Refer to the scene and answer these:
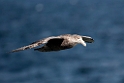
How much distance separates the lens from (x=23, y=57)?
8256cm

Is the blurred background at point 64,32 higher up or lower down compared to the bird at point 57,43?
higher up

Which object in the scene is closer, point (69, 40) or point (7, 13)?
point (69, 40)

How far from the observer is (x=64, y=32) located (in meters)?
91.6

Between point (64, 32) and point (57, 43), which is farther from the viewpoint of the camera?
point (64, 32)

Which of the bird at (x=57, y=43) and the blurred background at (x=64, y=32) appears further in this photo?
the blurred background at (x=64, y=32)

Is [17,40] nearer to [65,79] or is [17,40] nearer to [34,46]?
[65,79]

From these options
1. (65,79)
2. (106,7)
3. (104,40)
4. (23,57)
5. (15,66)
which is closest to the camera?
(65,79)

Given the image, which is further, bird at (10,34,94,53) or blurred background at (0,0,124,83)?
blurred background at (0,0,124,83)

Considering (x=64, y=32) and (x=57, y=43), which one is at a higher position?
(x=64, y=32)

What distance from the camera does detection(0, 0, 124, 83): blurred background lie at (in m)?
68.5

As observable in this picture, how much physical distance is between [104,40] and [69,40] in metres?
76.6

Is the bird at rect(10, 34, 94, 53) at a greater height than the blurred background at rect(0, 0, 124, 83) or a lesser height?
lesser

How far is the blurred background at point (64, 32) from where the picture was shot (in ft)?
225

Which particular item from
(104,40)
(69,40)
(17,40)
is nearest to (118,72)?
(104,40)
